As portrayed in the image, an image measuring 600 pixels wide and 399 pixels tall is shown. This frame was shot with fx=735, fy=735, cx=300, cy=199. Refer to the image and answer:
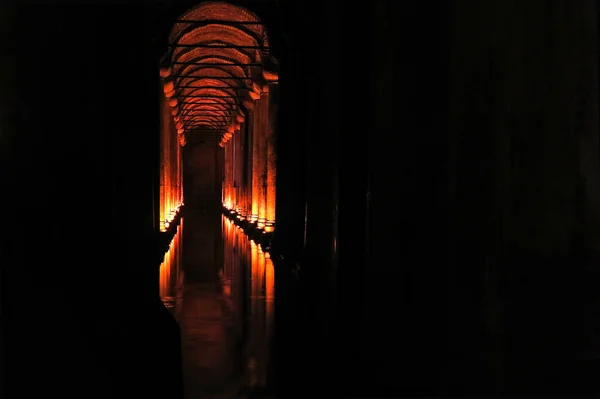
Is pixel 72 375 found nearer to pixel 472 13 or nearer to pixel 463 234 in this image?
pixel 463 234

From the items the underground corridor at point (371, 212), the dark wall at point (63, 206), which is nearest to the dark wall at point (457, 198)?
the underground corridor at point (371, 212)

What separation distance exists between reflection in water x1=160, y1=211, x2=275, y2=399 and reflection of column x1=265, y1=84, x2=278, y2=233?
3.47 feet

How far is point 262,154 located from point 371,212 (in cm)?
1346

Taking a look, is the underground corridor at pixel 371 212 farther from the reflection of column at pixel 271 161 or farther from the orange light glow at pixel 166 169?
the orange light glow at pixel 166 169

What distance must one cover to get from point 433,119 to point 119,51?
1894mm

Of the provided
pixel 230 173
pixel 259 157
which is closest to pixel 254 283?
pixel 259 157

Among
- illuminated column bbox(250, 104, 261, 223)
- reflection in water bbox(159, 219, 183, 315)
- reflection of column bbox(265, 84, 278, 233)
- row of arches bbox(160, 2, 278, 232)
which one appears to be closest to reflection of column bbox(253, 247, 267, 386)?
reflection in water bbox(159, 219, 183, 315)

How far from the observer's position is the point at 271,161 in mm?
15945

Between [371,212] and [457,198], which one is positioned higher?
[457,198]

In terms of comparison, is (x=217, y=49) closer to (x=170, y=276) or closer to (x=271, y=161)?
(x=271, y=161)

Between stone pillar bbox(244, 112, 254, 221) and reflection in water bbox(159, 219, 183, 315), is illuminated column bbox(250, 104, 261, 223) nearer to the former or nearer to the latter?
stone pillar bbox(244, 112, 254, 221)

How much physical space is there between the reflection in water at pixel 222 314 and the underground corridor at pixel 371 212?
4cm

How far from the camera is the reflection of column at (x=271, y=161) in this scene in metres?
15.2

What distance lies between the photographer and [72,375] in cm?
310
